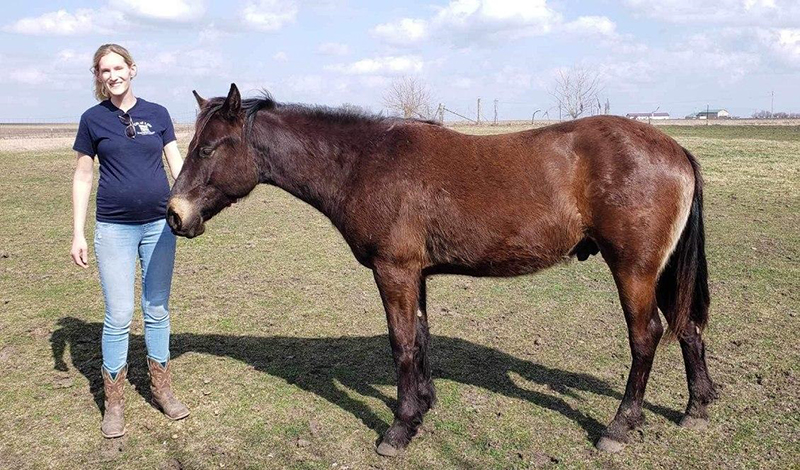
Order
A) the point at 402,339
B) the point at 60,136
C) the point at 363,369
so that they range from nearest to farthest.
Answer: the point at 402,339 < the point at 363,369 < the point at 60,136

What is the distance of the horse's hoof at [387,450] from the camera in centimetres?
361

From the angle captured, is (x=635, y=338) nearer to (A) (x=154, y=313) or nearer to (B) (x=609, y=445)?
(B) (x=609, y=445)

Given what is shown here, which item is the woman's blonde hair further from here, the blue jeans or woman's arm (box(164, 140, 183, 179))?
the blue jeans

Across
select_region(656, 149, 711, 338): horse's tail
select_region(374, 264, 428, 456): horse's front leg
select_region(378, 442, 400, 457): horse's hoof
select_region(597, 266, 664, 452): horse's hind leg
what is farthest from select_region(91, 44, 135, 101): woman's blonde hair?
select_region(656, 149, 711, 338): horse's tail

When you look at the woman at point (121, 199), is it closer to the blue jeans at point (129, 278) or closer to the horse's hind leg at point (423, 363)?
the blue jeans at point (129, 278)

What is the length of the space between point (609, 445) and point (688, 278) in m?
1.20

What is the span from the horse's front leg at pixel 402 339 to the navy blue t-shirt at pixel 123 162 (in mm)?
1534

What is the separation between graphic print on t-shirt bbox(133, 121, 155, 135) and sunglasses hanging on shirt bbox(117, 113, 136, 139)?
0.03 m

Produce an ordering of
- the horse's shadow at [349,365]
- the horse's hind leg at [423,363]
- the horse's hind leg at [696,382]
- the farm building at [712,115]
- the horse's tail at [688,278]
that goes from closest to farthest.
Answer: the horse's tail at [688,278], the horse's hind leg at [696,382], the horse's hind leg at [423,363], the horse's shadow at [349,365], the farm building at [712,115]

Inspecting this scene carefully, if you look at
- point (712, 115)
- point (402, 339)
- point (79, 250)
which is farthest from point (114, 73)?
point (712, 115)

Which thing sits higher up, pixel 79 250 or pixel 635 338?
pixel 79 250

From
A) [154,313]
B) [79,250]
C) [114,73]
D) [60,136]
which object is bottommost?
[154,313]

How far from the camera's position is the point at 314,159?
150 inches

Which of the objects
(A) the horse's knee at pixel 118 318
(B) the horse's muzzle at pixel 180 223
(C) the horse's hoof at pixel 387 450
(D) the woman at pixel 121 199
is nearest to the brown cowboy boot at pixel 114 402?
(D) the woman at pixel 121 199
